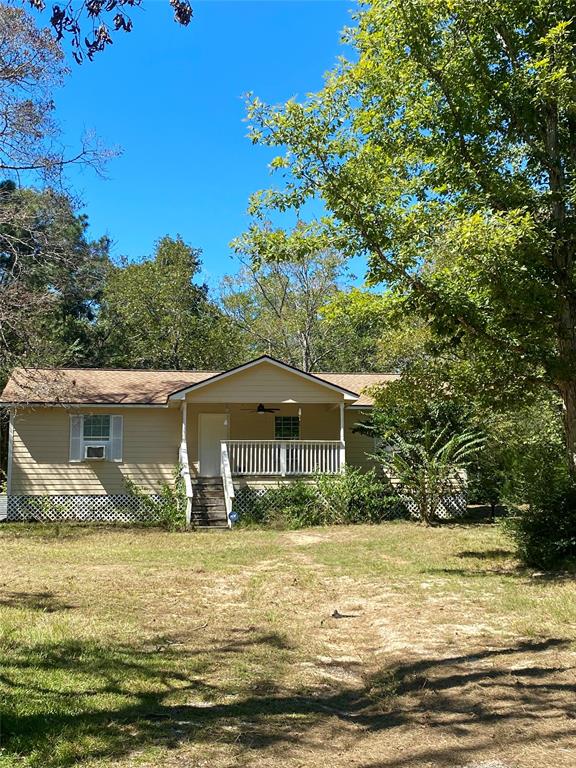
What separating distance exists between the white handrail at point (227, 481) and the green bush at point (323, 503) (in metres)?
0.49

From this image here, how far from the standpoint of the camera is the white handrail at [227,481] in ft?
55.4

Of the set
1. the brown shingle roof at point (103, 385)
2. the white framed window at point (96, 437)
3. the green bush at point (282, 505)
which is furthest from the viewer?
the white framed window at point (96, 437)

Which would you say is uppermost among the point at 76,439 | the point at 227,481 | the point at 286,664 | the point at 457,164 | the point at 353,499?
the point at 457,164

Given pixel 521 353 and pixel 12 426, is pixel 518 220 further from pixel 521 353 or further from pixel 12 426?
pixel 12 426

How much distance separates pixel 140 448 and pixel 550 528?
12.0 metres

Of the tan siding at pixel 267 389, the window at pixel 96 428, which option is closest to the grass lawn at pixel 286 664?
the tan siding at pixel 267 389

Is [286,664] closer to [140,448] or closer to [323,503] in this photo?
[323,503]

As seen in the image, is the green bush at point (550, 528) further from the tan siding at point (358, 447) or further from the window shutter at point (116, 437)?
the window shutter at point (116, 437)

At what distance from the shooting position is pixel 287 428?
2023cm

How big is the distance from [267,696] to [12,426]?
49.6ft

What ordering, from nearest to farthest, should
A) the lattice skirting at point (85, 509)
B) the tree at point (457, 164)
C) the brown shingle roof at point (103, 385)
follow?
the tree at point (457, 164), the brown shingle roof at point (103, 385), the lattice skirting at point (85, 509)

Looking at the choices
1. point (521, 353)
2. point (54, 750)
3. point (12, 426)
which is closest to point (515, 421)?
point (521, 353)

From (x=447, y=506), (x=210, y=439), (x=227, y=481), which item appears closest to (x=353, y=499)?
(x=447, y=506)

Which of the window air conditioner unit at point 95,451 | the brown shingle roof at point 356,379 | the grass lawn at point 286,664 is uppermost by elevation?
the brown shingle roof at point 356,379
